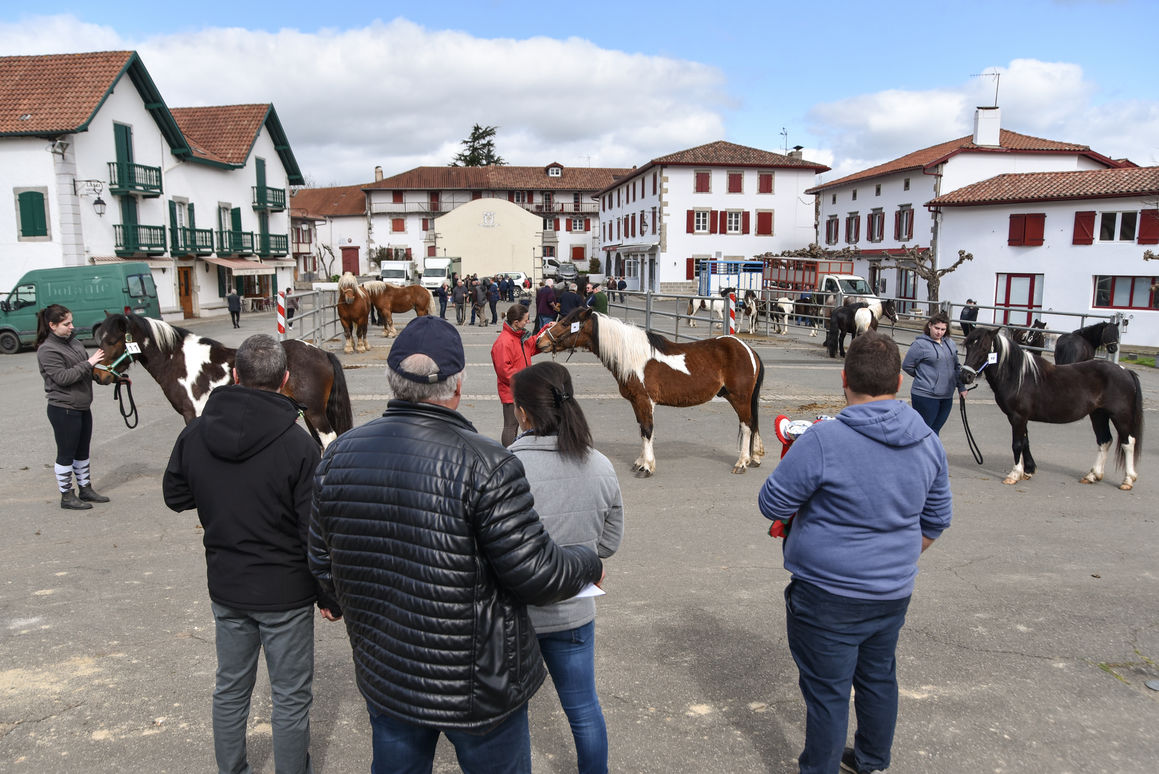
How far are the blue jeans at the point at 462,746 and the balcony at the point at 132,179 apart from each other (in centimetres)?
3055

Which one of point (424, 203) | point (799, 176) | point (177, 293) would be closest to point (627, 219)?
point (799, 176)

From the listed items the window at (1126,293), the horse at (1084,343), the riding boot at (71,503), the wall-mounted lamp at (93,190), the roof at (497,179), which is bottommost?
the riding boot at (71,503)

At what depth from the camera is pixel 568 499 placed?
8.72ft

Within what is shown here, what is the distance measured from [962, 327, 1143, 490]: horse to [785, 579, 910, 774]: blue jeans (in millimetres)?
5439

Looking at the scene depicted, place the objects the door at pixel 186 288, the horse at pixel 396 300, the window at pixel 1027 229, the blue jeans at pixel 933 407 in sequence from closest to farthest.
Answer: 1. the blue jeans at pixel 933 407
2. the horse at pixel 396 300
3. the window at pixel 1027 229
4. the door at pixel 186 288

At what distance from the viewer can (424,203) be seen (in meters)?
67.0

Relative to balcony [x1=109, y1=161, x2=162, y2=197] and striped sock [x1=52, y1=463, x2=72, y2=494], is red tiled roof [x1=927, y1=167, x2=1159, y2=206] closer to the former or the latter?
balcony [x1=109, y1=161, x2=162, y2=197]

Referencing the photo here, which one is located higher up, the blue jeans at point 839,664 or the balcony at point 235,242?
the balcony at point 235,242

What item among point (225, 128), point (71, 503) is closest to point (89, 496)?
point (71, 503)

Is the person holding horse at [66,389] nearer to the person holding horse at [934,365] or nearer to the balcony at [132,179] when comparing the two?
the person holding horse at [934,365]

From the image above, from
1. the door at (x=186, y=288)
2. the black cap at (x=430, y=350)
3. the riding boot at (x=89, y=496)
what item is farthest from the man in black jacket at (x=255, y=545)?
the door at (x=186, y=288)

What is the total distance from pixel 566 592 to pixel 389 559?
1.58ft

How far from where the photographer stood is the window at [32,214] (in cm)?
2528

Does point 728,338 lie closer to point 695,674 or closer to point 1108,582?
point 1108,582
